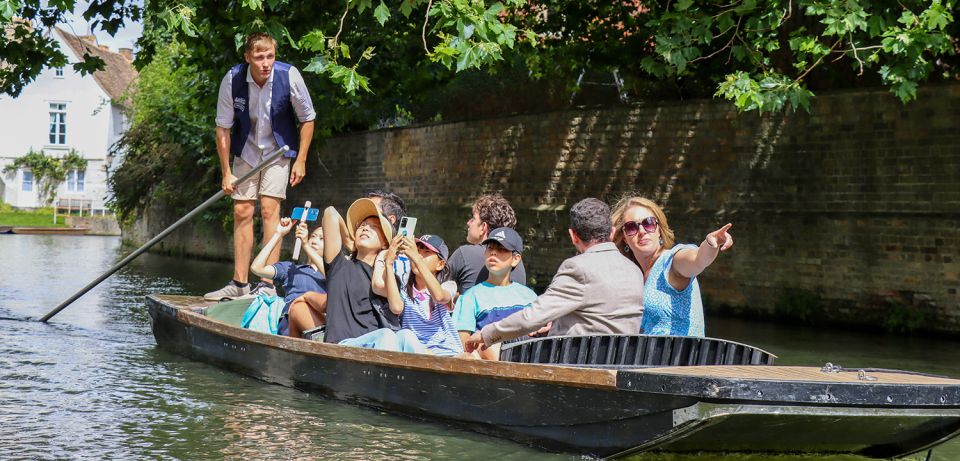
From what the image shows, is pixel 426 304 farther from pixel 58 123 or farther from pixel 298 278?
pixel 58 123

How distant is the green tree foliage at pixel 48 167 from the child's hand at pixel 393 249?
38.0 meters

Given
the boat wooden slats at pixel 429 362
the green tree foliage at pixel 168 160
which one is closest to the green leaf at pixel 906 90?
the boat wooden slats at pixel 429 362

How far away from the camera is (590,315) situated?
531 cm

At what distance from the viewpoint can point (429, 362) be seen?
5.49m

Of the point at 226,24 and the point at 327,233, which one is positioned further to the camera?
the point at 226,24

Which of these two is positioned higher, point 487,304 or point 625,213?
point 625,213

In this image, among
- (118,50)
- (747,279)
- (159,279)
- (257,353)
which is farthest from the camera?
(118,50)

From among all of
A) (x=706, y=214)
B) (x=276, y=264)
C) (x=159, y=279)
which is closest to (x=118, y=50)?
(x=159, y=279)

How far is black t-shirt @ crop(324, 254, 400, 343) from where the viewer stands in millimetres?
6273

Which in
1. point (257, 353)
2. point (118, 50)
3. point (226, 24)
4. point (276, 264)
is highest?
point (118, 50)

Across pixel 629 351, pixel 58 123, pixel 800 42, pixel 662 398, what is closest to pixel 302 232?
pixel 629 351

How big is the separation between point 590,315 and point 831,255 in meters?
6.81

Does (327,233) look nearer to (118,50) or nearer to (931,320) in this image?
(931,320)

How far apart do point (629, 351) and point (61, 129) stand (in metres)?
39.9
